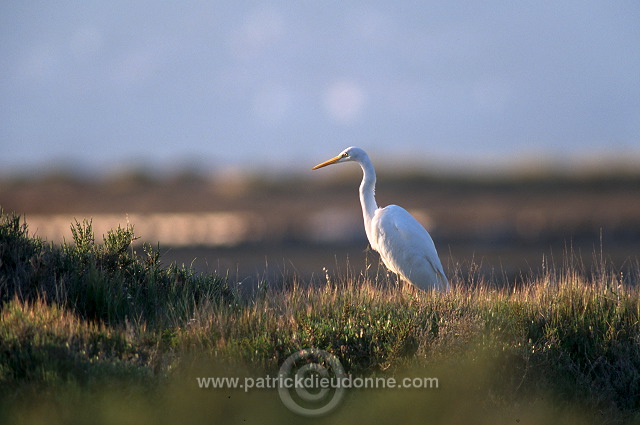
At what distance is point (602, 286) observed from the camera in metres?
8.02

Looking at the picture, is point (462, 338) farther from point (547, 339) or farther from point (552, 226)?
point (552, 226)

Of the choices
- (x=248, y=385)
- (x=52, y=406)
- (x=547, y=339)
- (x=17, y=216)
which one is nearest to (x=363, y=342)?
(x=248, y=385)

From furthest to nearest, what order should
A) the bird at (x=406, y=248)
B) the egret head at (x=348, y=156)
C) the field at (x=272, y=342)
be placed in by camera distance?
the egret head at (x=348, y=156), the bird at (x=406, y=248), the field at (x=272, y=342)

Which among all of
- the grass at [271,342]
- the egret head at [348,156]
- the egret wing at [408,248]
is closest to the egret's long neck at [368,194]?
the egret head at [348,156]

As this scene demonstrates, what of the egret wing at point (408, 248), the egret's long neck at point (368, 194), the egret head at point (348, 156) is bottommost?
the egret wing at point (408, 248)

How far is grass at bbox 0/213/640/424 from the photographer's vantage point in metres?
5.38

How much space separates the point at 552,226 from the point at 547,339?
4144cm
